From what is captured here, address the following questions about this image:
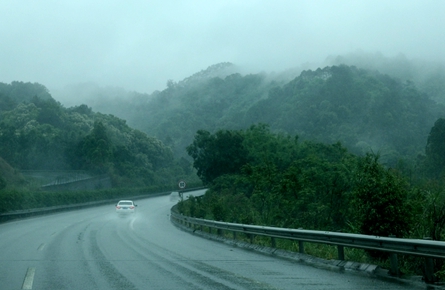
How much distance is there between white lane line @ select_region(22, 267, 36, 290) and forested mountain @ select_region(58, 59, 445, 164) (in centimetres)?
6057

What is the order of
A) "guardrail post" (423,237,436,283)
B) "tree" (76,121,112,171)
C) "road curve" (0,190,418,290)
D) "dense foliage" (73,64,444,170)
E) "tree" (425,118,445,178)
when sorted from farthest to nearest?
"dense foliage" (73,64,444,170) < "tree" (76,121,112,171) < "tree" (425,118,445,178) < "road curve" (0,190,418,290) < "guardrail post" (423,237,436,283)

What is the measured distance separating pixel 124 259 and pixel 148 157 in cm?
9771

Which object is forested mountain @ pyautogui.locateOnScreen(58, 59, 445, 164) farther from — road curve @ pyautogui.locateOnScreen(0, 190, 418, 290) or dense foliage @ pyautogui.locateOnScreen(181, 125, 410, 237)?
road curve @ pyautogui.locateOnScreen(0, 190, 418, 290)

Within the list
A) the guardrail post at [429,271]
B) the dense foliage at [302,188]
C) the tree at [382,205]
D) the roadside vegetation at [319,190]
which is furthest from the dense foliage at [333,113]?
the guardrail post at [429,271]

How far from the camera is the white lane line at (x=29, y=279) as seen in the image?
10500 millimetres

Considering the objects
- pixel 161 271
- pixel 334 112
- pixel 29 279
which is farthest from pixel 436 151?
pixel 29 279

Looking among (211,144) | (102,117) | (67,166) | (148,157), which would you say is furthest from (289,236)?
(102,117)

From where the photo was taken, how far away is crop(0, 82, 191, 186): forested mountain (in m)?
84.4

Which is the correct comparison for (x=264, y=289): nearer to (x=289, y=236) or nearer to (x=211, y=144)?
(x=289, y=236)

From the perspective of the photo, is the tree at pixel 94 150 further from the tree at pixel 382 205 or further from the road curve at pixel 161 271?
the tree at pixel 382 205

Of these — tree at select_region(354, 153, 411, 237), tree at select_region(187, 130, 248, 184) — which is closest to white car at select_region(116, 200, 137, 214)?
tree at select_region(187, 130, 248, 184)

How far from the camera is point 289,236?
53.6 feet

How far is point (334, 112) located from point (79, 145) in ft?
149

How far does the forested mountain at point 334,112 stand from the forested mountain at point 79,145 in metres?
20.0
